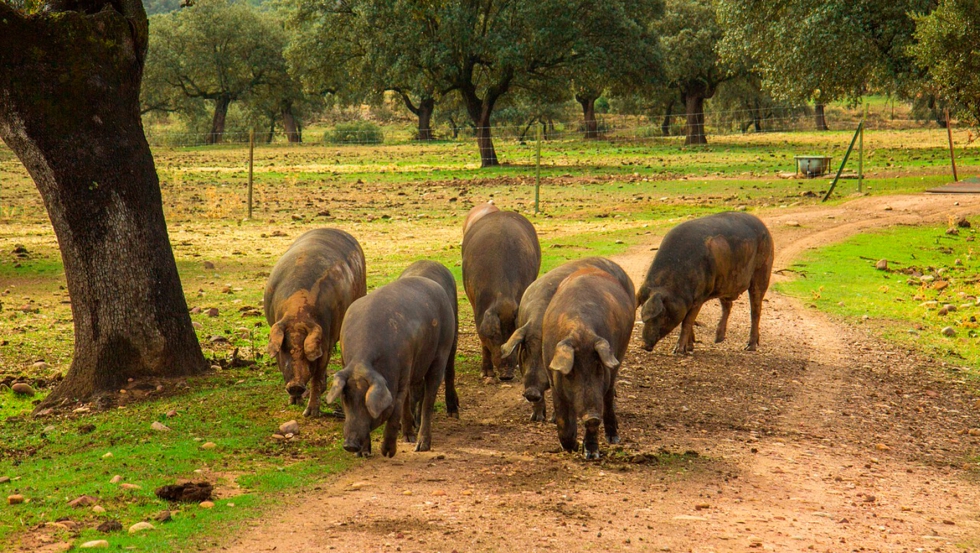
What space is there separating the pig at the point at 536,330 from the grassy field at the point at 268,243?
1617 mm

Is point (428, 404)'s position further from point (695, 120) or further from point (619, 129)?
point (619, 129)

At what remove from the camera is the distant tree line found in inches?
1086

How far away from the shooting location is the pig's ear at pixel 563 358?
23.3 ft

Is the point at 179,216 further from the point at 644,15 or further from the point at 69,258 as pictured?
the point at 644,15

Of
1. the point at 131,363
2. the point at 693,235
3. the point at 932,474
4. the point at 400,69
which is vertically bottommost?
the point at 932,474

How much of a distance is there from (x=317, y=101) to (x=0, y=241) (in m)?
49.6

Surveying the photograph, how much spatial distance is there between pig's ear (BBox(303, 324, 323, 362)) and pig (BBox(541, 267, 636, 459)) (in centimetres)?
199

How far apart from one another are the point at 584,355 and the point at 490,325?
2608 millimetres

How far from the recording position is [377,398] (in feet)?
22.6

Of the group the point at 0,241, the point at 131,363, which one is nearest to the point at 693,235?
the point at 131,363

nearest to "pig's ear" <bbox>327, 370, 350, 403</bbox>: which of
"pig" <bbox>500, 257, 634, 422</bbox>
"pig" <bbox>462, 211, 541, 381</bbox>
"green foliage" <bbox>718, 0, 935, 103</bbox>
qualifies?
"pig" <bbox>500, 257, 634, 422</bbox>

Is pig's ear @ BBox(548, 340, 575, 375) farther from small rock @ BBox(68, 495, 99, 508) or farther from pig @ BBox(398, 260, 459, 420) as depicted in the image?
small rock @ BBox(68, 495, 99, 508)

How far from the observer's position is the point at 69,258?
1001 centimetres

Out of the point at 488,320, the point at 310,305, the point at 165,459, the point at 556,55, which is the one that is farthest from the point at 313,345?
the point at 556,55
